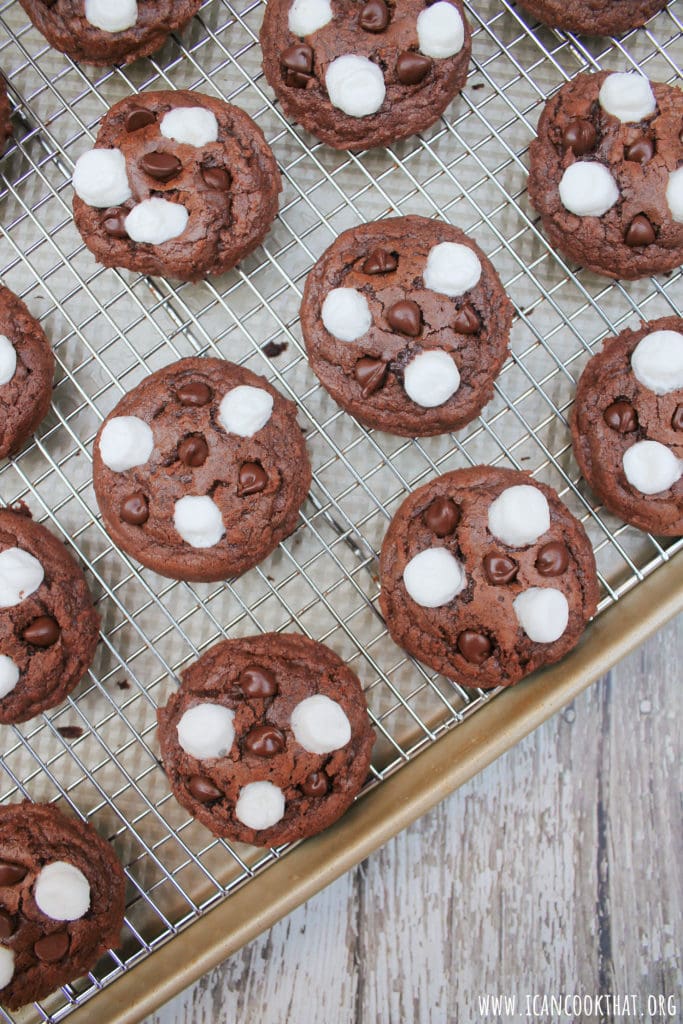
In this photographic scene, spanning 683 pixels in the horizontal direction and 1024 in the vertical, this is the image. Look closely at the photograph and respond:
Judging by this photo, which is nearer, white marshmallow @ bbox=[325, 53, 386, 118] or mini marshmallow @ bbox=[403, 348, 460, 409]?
mini marshmallow @ bbox=[403, 348, 460, 409]

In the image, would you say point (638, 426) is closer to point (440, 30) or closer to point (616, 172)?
point (616, 172)

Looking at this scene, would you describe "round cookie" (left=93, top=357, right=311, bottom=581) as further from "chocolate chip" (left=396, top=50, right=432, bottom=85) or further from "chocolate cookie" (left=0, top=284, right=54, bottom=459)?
"chocolate chip" (left=396, top=50, right=432, bottom=85)

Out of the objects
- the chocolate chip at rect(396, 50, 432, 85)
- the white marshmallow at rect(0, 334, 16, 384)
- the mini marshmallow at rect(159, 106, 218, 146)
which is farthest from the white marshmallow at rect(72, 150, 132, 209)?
the chocolate chip at rect(396, 50, 432, 85)

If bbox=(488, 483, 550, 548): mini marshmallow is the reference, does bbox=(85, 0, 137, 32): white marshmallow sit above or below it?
above

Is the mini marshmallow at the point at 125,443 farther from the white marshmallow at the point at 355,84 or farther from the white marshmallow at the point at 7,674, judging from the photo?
the white marshmallow at the point at 355,84

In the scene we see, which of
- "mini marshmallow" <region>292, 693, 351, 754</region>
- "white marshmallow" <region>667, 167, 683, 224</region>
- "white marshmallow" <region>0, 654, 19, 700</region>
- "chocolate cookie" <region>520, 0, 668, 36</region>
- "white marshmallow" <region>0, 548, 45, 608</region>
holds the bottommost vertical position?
"mini marshmallow" <region>292, 693, 351, 754</region>

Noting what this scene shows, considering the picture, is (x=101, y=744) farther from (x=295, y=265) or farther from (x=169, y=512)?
(x=295, y=265)

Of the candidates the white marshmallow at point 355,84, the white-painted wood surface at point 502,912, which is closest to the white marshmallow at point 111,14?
the white marshmallow at point 355,84
